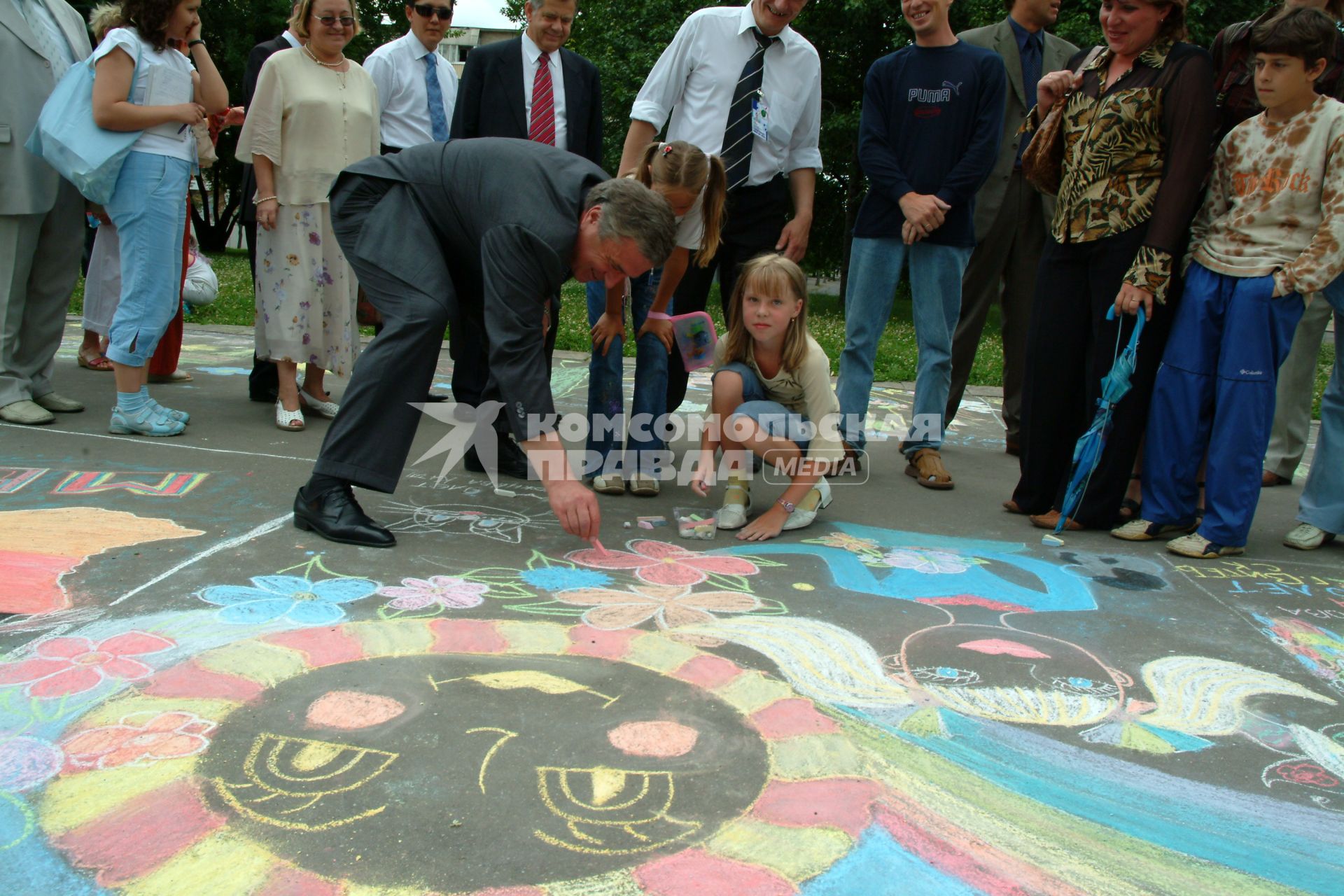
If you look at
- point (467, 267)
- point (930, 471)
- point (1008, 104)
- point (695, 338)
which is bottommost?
point (930, 471)

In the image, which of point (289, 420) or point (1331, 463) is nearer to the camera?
point (1331, 463)

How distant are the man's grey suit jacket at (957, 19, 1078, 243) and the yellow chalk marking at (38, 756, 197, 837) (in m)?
3.91

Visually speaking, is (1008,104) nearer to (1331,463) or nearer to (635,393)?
(1331,463)

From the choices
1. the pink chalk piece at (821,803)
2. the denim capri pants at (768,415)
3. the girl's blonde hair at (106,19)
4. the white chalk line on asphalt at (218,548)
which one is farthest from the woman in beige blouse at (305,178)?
the pink chalk piece at (821,803)

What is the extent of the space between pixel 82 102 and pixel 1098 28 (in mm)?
11431

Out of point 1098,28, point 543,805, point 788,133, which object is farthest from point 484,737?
point 1098,28

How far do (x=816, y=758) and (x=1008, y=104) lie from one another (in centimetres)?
369

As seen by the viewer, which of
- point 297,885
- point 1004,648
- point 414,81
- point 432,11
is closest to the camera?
point 297,885

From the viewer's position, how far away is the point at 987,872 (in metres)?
1.65

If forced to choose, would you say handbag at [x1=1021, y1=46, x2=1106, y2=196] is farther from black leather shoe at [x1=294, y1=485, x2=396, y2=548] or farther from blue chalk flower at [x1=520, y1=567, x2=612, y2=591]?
black leather shoe at [x1=294, y1=485, x2=396, y2=548]

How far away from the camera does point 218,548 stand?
2.89 meters

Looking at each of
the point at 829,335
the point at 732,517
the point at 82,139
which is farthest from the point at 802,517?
the point at 829,335

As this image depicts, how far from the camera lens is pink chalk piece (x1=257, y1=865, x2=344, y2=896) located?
1.50 meters

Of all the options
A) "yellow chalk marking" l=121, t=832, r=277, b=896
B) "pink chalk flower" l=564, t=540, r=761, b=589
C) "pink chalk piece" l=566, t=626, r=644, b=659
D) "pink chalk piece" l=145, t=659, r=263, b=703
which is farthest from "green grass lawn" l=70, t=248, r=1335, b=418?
"yellow chalk marking" l=121, t=832, r=277, b=896
